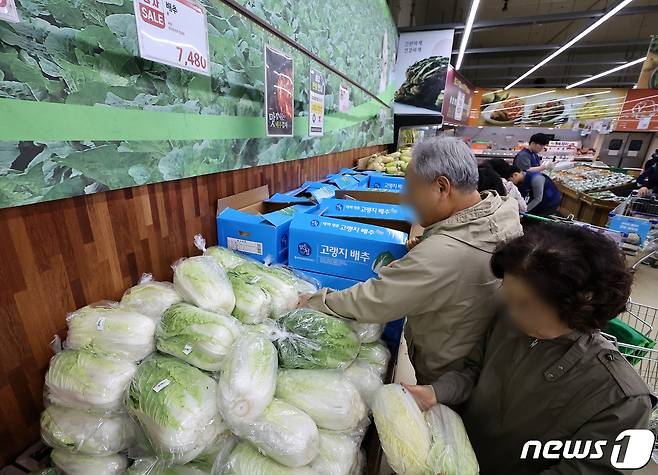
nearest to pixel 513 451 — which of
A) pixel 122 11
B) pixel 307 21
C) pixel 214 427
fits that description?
pixel 214 427

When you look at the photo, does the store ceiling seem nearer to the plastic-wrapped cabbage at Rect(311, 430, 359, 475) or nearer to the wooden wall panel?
the wooden wall panel

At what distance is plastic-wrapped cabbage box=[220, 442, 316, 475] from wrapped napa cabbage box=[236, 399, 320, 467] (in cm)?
1

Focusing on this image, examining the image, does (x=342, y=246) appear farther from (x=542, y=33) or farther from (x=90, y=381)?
(x=542, y=33)

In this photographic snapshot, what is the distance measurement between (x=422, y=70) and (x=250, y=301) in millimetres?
6610

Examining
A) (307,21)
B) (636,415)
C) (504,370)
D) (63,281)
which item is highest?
(307,21)

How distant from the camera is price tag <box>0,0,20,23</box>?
29.8 inches

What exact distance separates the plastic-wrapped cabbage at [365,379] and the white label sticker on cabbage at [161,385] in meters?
0.58

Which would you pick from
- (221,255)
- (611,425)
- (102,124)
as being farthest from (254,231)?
(611,425)

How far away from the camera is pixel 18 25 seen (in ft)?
2.76

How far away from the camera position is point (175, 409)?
796 mm

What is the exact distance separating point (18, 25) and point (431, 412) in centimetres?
168

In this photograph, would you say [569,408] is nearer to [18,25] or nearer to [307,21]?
[18,25]

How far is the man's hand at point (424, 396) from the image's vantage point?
1.10 m

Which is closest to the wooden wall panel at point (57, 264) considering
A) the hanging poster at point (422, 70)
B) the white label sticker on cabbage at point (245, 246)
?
the white label sticker on cabbage at point (245, 246)
